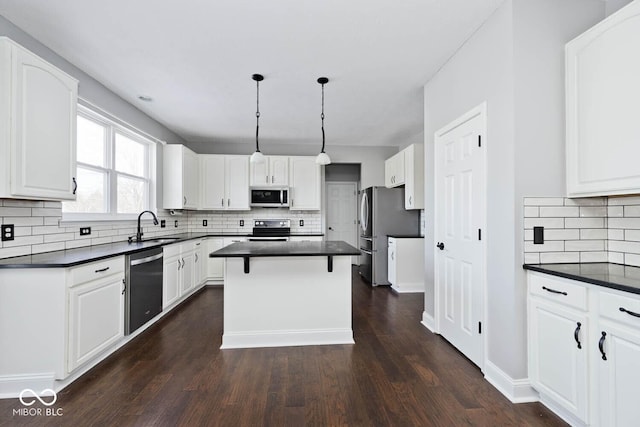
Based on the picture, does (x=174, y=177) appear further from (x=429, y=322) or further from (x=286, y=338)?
(x=429, y=322)

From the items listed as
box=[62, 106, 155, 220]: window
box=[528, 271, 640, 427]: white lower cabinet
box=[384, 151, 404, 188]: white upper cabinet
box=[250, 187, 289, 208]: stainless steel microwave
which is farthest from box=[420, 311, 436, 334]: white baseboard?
box=[62, 106, 155, 220]: window

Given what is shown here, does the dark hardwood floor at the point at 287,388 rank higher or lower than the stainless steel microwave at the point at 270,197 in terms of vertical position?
lower

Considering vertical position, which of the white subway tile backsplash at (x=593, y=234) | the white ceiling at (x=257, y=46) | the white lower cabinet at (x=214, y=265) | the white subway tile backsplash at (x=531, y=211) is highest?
the white ceiling at (x=257, y=46)

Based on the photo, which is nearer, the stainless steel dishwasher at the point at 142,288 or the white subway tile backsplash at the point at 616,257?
the white subway tile backsplash at the point at 616,257

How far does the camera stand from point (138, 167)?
4.34 m

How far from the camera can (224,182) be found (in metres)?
5.57

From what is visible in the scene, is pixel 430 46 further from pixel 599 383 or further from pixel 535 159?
pixel 599 383

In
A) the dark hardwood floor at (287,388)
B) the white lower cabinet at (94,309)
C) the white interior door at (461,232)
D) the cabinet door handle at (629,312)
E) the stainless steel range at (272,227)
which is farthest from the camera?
the stainless steel range at (272,227)

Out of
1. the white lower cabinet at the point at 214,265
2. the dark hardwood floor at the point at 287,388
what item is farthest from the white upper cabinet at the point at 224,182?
the dark hardwood floor at the point at 287,388

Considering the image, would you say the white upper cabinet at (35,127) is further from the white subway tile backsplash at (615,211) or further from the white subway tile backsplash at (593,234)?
the white subway tile backsplash at (615,211)

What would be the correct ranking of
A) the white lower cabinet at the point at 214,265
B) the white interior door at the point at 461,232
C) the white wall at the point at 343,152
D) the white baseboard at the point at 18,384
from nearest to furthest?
the white baseboard at the point at 18,384, the white interior door at the point at 461,232, the white lower cabinet at the point at 214,265, the white wall at the point at 343,152

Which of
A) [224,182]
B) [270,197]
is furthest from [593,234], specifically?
[224,182]

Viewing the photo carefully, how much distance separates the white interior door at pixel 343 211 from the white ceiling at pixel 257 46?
9.91 ft

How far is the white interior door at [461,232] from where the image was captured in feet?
7.77
